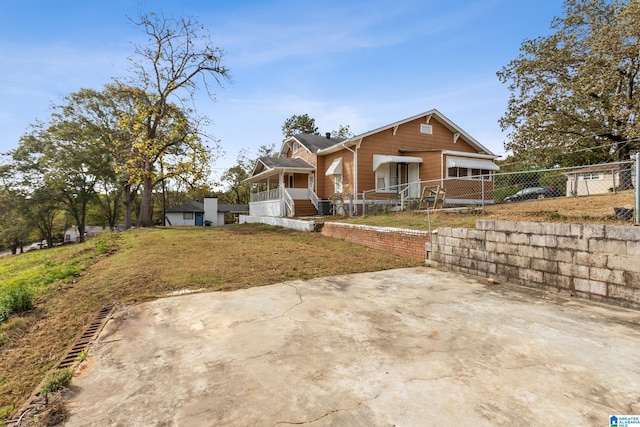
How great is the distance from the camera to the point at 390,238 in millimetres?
8680

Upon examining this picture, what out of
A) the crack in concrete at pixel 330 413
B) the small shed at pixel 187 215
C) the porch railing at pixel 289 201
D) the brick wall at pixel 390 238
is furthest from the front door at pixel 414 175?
the small shed at pixel 187 215

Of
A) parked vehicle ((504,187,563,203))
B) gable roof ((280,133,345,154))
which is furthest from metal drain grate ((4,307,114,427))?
gable roof ((280,133,345,154))

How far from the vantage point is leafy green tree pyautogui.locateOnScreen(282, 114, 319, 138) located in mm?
36781

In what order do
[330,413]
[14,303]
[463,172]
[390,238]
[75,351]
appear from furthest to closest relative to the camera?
1. [463,172]
2. [390,238]
3. [14,303]
4. [75,351]
5. [330,413]

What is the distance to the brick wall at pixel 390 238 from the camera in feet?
25.6

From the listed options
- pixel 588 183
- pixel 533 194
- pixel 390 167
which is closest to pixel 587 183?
pixel 588 183

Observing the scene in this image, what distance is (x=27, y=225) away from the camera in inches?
1204

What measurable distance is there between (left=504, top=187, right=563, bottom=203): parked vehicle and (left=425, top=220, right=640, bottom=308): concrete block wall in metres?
4.59

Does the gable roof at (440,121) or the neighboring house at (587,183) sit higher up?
the gable roof at (440,121)

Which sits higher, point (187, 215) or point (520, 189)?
point (520, 189)

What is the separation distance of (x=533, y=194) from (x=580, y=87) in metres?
9.46

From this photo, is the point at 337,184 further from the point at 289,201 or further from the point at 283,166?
the point at 283,166

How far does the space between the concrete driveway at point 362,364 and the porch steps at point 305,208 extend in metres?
13.3

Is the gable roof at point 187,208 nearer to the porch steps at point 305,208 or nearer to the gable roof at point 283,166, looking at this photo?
the gable roof at point 283,166
